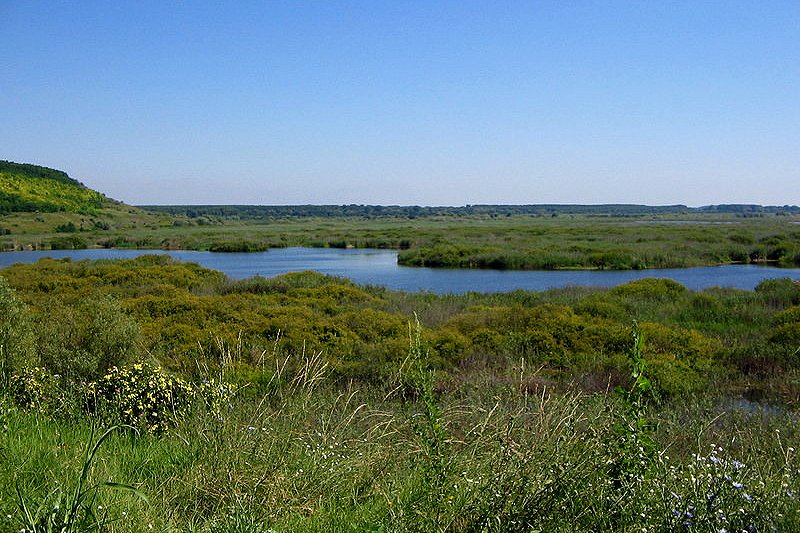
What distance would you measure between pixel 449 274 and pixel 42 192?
7091 cm

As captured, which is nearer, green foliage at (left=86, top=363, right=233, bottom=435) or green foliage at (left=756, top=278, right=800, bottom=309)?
green foliage at (left=86, top=363, right=233, bottom=435)

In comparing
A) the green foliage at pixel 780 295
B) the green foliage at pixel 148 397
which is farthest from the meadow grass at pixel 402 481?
the green foliage at pixel 780 295

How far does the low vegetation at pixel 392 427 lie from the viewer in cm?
393

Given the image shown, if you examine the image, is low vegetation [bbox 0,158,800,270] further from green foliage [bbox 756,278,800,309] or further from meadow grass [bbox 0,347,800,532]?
meadow grass [bbox 0,347,800,532]

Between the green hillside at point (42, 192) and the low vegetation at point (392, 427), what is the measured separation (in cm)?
7314

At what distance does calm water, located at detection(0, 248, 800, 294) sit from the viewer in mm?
29609

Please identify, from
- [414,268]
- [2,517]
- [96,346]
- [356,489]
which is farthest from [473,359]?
[414,268]

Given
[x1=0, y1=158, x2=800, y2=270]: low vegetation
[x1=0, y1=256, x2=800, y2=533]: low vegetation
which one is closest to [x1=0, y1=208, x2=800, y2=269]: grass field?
[x1=0, y1=158, x2=800, y2=270]: low vegetation

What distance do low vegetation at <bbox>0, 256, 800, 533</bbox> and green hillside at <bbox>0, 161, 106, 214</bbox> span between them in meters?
73.1

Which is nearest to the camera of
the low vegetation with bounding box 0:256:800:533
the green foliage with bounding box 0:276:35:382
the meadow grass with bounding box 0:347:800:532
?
the meadow grass with bounding box 0:347:800:532

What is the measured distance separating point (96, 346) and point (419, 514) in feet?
A: 24.3

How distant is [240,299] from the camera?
1886 centimetres

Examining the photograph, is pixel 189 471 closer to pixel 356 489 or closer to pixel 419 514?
pixel 356 489

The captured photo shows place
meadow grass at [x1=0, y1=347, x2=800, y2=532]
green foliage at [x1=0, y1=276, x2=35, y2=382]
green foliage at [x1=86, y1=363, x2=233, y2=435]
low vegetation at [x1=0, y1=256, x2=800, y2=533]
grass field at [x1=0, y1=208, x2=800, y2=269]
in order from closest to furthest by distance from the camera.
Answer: meadow grass at [x1=0, y1=347, x2=800, y2=532], low vegetation at [x1=0, y1=256, x2=800, y2=533], green foliage at [x1=86, y1=363, x2=233, y2=435], green foliage at [x1=0, y1=276, x2=35, y2=382], grass field at [x1=0, y1=208, x2=800, y2=269]
